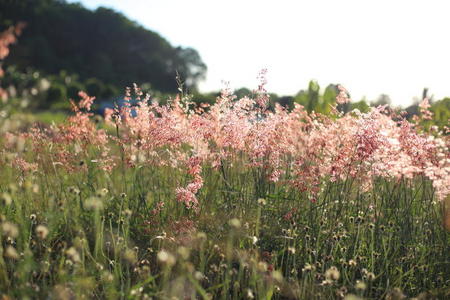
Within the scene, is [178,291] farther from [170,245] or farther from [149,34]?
[149,34]

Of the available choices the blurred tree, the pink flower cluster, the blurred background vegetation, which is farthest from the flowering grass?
the blurred tree

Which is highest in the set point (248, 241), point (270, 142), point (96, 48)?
point (96, 48)

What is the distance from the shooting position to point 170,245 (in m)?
2.93

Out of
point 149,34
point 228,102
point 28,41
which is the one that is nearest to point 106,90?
point 28,41

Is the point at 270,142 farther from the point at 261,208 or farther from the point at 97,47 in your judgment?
the point at 97,47

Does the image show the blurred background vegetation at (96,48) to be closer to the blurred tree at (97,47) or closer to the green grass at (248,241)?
the blurred tree at (97,47)

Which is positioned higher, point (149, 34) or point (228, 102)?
point (149, 34)

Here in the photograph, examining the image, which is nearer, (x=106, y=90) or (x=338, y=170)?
(x=338, y=170)

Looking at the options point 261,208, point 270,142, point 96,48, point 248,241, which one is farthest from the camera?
point 96,48

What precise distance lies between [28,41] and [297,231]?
206 feet

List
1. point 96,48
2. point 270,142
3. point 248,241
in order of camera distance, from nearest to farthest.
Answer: point 248,241
point 270,142
point 96,48

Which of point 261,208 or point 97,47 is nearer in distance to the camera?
point 261,208

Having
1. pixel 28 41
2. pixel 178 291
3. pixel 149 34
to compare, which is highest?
pixel 149 34

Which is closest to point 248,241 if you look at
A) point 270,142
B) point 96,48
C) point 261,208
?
point 261,208
